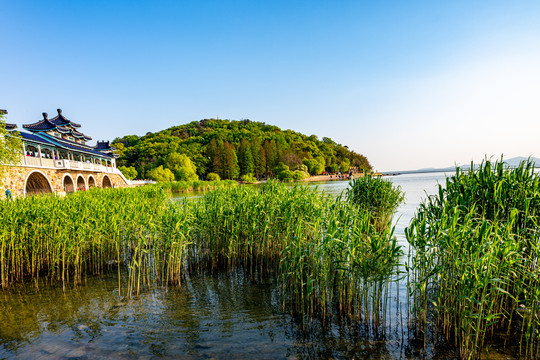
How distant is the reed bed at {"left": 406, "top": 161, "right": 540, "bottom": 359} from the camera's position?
3.57 metres

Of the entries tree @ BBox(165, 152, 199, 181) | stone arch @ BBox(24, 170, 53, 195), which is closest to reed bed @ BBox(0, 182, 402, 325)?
stone arch @ BBox(24, 170, 53, 195)

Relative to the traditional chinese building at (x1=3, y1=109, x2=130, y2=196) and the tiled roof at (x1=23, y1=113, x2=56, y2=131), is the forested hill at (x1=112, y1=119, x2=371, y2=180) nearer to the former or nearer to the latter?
the traditional chinese building at (x1=3, y1=109, x2=130, y2=196)

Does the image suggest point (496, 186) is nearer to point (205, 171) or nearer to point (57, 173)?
point (57, 173)

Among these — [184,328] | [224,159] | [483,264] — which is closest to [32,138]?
[184,328]

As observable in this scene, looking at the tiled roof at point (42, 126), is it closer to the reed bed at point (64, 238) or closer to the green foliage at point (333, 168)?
the reed bed at point (64, 238)

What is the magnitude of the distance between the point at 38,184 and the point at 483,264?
34.2m

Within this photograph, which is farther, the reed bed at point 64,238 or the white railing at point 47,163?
the white railing at point 47,163

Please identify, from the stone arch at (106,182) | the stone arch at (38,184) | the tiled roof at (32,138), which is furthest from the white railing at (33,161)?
the stone arch at (106,182)

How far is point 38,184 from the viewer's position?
2709cm

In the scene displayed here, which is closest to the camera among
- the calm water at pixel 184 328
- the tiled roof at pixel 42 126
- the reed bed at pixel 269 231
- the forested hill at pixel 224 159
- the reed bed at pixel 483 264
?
the reed bed at pixel 483 264

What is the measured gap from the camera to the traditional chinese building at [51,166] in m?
21.3

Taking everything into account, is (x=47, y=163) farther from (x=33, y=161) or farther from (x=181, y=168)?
(x=181, y=168)

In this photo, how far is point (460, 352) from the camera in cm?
362

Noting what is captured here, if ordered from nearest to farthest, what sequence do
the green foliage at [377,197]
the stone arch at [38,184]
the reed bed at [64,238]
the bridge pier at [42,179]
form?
the reed bed at [64,238], the green foliage at [377,197], the bridge pier at [42,179], the stone arch at [38,184]
